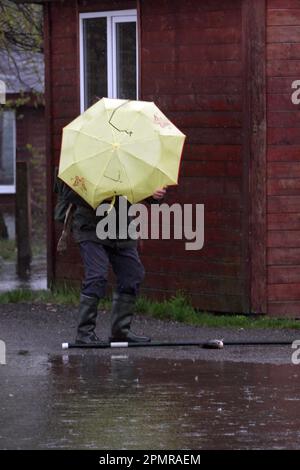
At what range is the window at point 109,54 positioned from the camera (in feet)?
44.2

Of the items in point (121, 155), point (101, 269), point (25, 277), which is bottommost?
point (25, 277)

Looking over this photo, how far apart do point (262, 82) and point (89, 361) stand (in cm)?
323

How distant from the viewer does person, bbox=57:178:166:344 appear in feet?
35.3

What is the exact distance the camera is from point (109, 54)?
13.5m

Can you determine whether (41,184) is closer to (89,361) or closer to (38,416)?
(89,361)

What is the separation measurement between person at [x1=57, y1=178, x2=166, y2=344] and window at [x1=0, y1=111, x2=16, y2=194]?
742 inches

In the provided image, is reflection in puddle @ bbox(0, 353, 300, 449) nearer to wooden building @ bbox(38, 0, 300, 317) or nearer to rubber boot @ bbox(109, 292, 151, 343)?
rubber boot @ bbox(109, 292, 151, 343)

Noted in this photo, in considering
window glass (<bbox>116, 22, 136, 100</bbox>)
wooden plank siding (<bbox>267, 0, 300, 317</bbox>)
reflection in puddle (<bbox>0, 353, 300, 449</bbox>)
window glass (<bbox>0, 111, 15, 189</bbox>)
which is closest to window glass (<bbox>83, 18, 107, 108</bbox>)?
window glass (<bbox>116, 22, 136, 100</bbox>)

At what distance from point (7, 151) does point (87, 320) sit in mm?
19802

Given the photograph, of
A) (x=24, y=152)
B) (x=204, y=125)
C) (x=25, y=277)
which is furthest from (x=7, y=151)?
(x=204, y=125)

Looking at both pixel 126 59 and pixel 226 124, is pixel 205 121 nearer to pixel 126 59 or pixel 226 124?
pixel 226 124

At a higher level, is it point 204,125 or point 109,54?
point 109,54

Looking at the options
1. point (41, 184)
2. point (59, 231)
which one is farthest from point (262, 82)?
point (41, 184)

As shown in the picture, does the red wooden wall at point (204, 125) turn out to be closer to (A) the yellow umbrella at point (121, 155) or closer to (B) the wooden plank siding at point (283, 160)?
(B) the wooden plank siding at point (283, 160)
